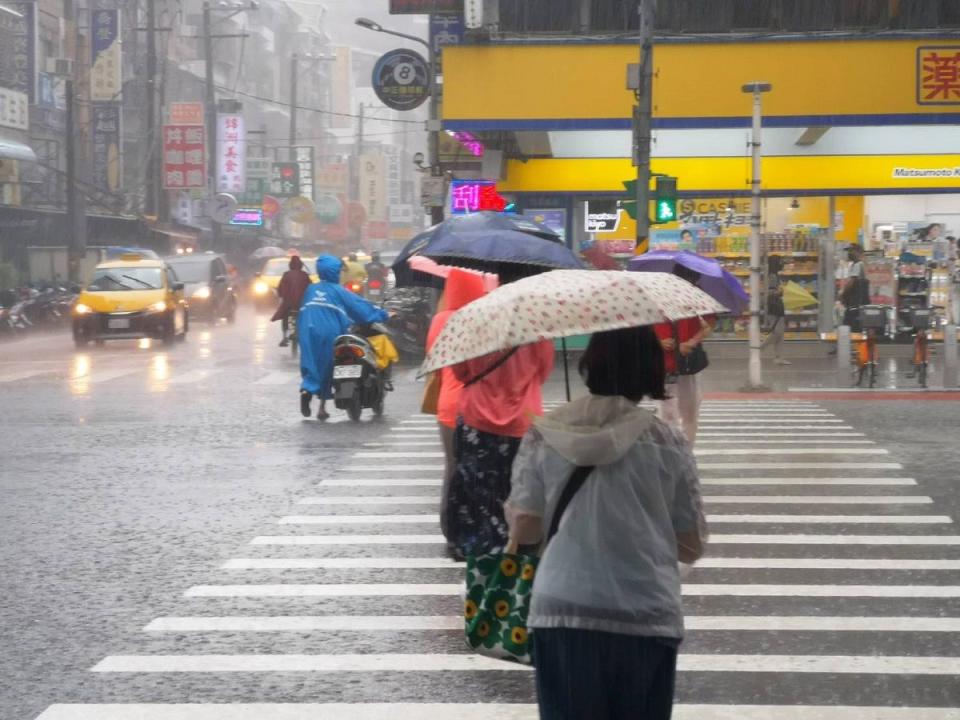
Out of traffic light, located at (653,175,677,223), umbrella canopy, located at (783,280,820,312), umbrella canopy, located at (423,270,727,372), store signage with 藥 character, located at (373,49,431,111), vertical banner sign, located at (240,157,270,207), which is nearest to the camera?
umbrella canopy, located at (423,270,727,372)

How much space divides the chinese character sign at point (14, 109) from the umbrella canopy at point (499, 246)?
3579cm

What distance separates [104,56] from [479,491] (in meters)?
47.6

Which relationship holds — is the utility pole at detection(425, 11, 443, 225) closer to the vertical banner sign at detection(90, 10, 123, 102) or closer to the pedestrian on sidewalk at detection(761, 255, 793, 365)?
the pedestrian on sidewalk at detection(761, 255, 793, 365)

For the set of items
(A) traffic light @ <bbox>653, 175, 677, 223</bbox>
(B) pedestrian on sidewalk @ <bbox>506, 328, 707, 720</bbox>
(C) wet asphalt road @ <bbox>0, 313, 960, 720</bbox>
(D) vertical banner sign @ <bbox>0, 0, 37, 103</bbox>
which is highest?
(D) vertical banner sign @ <bbox>0, 0, 37, 103</bbox>

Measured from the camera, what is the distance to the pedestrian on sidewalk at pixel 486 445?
7.17 m

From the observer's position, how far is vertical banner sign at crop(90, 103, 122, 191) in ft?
173

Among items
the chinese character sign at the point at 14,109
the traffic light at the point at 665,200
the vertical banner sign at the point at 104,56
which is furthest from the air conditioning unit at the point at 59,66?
the traffic light at the point at 665,200

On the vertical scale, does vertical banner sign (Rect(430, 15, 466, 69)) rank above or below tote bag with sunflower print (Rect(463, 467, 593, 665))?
above

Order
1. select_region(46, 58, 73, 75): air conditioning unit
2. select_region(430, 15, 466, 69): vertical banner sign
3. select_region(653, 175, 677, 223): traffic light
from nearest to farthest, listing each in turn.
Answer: select_region(653, 175, 677, 223): traffic light < select_region(430, 15, 466, 69): vertical banner sign < select_region(46, 58, 73, 75): air conditioning unit

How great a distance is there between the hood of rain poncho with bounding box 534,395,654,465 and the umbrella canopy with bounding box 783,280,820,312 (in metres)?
26.4

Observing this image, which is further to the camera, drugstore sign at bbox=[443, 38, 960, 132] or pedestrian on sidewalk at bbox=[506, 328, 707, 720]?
drugstore sign at bbox=[443, 38, 960, 132]

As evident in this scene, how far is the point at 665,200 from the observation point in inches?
907

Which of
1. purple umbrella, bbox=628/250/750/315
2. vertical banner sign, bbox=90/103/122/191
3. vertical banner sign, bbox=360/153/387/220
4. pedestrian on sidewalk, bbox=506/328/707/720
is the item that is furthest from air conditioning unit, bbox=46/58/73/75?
vertical banner sign, bbox=360/153/387/220

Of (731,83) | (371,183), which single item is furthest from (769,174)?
(371,183)
